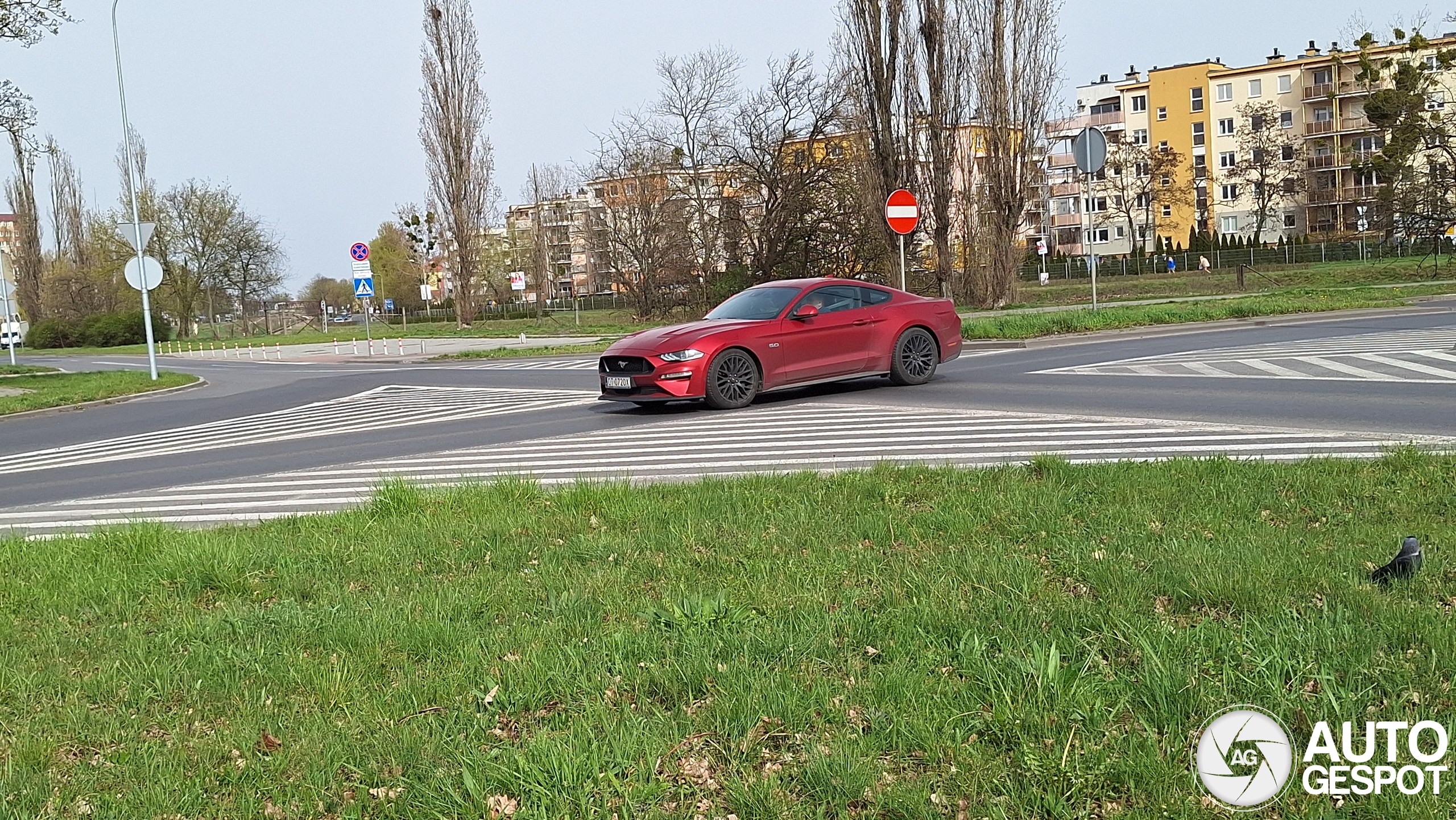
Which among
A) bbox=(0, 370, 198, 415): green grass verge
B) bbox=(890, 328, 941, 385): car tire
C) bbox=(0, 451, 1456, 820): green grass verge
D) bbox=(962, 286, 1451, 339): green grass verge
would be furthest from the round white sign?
bbox=(0, 451, 1456, 820): green grass verge

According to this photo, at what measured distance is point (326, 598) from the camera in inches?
211

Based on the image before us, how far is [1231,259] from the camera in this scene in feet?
240

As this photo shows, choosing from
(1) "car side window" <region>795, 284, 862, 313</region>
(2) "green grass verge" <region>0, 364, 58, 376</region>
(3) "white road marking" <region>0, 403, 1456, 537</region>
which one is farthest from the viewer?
(2) "green grass verge" <region>0, 364, 58, 376</region>

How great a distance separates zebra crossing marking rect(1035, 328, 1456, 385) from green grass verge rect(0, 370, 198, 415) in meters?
18.2

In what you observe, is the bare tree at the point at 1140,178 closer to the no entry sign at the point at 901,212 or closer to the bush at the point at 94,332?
the no entry sign at the point at 901,212

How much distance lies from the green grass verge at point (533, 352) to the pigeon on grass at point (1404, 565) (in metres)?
26.9

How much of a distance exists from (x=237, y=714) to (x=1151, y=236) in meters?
117

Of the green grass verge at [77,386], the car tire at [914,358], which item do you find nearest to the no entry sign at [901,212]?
the car tire at [914,358]

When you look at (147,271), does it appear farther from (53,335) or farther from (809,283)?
(53,335)

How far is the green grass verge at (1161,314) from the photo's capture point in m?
24.5

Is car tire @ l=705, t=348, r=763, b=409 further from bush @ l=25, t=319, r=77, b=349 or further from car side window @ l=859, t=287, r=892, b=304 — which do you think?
bush @ l=25, t=319, r=77, b=349

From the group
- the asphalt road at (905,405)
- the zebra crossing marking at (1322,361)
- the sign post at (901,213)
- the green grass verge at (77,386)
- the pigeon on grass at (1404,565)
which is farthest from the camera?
the sign post at (901,213)

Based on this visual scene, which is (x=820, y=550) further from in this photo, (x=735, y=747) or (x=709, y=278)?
(x=709, y=278)

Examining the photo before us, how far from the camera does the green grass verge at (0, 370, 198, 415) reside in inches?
887
